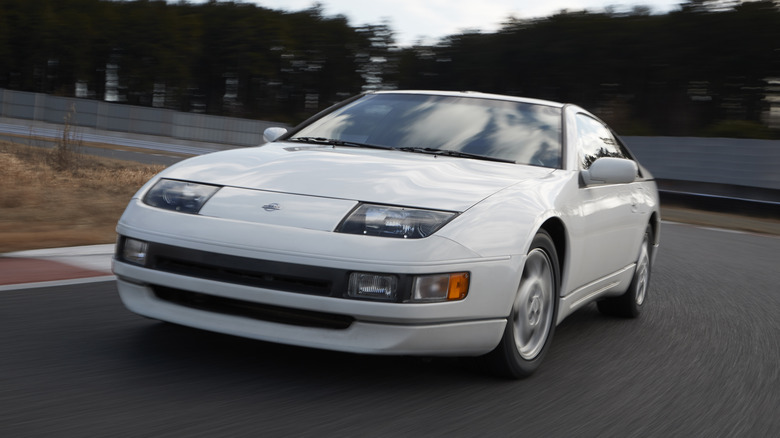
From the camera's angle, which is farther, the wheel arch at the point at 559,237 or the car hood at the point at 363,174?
the wheel arch at the point at 559,237

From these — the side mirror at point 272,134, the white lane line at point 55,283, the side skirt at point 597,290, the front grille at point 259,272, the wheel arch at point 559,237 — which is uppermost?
the side mirror at point 272,134

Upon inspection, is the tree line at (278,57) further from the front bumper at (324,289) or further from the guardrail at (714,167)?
the front bumper at (324,289)

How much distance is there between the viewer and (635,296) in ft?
19.9

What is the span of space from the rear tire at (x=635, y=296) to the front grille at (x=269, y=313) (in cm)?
281

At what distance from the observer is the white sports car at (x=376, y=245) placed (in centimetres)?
354

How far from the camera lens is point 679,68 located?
3080cm

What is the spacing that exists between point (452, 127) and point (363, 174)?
40.9 inches

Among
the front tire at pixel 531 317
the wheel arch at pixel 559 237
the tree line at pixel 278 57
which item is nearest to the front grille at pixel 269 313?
the front tire at pixel 531 317

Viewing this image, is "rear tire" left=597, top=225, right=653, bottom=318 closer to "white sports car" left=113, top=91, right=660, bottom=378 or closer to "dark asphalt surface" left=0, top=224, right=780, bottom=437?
"dark asphalt surface" left=0, top=224, right=780, bottom=437

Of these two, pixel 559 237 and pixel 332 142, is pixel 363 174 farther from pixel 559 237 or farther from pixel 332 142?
pixel 559 237

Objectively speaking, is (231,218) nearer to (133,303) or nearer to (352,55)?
(133,303)

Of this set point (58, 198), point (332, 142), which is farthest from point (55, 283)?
point (58, 198)

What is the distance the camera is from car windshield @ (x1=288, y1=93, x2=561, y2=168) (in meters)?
4.79

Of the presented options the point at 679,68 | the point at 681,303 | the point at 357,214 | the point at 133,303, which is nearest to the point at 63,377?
the point at 133,303
